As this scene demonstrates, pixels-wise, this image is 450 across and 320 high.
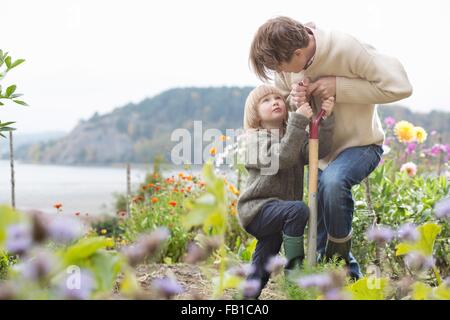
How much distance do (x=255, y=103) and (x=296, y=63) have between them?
0.26m

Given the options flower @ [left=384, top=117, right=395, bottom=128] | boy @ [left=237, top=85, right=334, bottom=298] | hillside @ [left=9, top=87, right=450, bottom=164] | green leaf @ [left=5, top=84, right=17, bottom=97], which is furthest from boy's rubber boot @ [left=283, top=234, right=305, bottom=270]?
hillside @ [left=9, top=87, right=450, bottom=164]

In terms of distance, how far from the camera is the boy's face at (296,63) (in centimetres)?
220

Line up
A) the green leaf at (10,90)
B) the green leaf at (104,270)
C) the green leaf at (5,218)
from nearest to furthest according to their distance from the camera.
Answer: the green leaf at (5,218)
the green leaf at (104,270)
the green leaf at (10,90)

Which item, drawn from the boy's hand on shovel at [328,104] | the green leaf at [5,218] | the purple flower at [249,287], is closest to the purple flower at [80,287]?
the green leaf at [5,218]

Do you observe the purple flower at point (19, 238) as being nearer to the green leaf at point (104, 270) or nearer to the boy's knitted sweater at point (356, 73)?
the green leaf at point (104, 270)

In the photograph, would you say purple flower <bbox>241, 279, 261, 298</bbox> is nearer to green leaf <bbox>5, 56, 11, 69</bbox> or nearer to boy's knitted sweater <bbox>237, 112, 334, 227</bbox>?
boy's knitted sweater <bbox>237, 112, 334, 227</bbox>

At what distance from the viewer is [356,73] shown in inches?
90.5

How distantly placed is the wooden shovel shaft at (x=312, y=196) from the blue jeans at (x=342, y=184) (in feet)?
0.24

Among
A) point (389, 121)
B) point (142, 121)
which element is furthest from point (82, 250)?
point (142, 121)

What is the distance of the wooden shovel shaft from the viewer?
2.17 m

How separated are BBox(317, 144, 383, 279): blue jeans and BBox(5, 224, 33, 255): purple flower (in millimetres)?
1555

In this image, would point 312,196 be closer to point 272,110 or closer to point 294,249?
point 294,249
